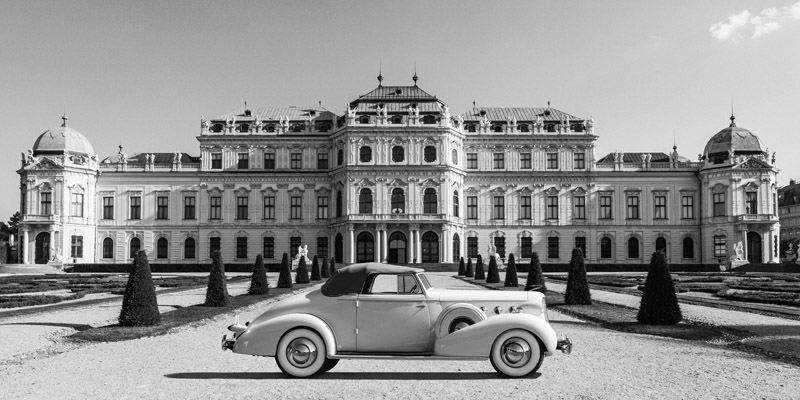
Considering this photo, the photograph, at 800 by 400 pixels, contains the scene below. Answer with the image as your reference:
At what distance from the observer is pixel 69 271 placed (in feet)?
169

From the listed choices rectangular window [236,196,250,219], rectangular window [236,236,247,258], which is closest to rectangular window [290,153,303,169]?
rectangular window [236,196,250,219]

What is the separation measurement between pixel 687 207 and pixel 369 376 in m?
55.7

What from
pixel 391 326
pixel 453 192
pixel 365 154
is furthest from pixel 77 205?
pixel 391 326

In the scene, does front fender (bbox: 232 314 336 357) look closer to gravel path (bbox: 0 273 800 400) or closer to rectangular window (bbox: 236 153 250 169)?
gravel path (bbox: 0 273 800 400)

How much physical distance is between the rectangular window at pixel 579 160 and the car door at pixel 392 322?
52.5 meters

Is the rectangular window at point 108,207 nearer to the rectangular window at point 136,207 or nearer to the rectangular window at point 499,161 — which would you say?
the rectangular window at point 136,207

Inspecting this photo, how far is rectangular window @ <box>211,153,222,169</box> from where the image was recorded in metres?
59.2

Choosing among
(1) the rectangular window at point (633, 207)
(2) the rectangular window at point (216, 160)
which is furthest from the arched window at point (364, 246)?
(1) the rectangular window at point (633, 207)

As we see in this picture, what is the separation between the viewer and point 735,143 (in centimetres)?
5812

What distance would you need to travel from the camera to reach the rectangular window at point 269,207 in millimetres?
59281

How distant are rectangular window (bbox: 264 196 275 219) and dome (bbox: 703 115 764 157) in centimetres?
3603

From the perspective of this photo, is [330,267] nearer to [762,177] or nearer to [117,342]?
[117,342]

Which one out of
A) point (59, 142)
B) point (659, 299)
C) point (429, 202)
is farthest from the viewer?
point (59, 142)

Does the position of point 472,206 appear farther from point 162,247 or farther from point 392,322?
point 392,322
